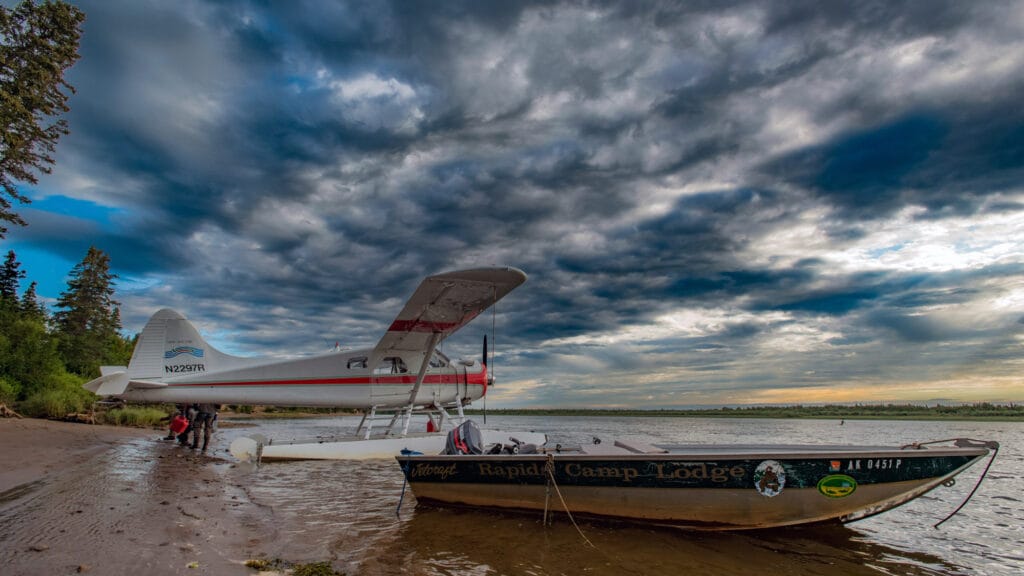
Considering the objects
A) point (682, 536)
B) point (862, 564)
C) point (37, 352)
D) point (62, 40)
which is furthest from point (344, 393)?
point (37, 352)

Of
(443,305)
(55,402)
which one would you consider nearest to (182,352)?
(443,305)

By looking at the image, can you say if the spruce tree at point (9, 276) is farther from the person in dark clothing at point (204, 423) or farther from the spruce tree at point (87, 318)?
Result: the person in dark clothing at point (204, 423)

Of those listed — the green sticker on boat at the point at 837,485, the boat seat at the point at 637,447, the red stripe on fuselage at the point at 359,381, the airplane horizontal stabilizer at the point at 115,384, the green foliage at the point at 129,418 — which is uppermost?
the red stripe on fuselage at the point at 359,381

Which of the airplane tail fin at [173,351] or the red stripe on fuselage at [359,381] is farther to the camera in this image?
the airplane tail fin at [173,351]

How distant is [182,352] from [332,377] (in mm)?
3852

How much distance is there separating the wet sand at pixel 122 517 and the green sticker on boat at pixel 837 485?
5.44 meters

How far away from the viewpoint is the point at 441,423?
12883 mm

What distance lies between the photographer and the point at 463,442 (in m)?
6.77

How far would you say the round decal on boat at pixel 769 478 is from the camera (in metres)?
5.00

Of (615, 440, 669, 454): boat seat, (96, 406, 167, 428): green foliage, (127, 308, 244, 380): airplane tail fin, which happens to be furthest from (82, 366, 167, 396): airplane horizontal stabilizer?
(96, 406, 167, 428): green foliage

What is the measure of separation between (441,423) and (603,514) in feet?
26.0

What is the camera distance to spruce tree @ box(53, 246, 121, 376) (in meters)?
32.2

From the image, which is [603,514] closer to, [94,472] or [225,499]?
[225,499]

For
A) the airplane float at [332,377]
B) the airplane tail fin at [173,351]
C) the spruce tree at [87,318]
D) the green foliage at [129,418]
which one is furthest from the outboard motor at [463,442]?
the spruce tree at [87,318]
